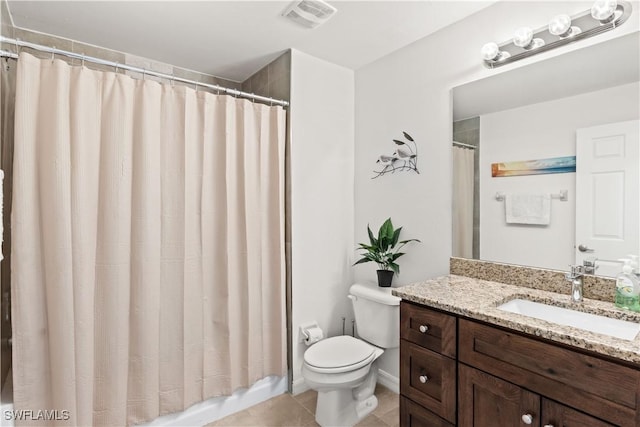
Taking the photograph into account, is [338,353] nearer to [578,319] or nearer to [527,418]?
[527,418]

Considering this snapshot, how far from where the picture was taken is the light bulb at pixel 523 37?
145 cm

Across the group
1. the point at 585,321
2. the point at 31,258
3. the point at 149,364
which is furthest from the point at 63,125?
the point at 585,321

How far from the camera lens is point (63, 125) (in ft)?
4.76

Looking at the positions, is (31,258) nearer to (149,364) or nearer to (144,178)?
(144,178)

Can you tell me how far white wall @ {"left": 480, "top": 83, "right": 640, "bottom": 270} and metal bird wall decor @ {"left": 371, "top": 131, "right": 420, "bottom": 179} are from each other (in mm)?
404

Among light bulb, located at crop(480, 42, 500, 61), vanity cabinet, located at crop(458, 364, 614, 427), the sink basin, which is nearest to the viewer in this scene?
vanity cabinet, located at crop(458, 364, 614, 427)

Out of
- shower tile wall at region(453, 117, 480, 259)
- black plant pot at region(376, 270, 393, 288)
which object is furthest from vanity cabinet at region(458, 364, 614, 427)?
black plant pot at region(376, 270, 393, 288)

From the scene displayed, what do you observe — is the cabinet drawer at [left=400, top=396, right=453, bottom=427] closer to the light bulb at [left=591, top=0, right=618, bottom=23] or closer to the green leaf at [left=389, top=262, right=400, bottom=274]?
→ the green leaf at [left=389, top=262, right=400, bottom=274]

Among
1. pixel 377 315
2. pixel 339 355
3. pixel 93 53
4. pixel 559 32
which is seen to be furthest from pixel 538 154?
pixel 93 53

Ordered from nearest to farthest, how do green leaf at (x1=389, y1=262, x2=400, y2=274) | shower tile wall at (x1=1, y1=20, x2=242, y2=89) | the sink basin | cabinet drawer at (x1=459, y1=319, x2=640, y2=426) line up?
cabinet drawer at (x1=459, y1=319, x2=640, y2=426), the sink basin, shower tile wall at (x1=1, y1=20, x2=242, y2=89), green leaf at (x1=389, y1=262, x2=400, y2=274)

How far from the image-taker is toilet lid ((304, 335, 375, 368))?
178 cm

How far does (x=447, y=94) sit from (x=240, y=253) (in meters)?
1.55

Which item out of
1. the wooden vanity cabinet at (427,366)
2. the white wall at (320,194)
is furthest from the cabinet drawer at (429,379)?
the white wall at (320,194)

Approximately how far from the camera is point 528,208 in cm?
155
